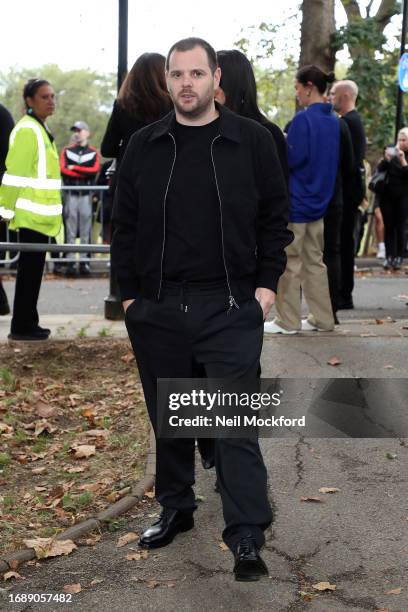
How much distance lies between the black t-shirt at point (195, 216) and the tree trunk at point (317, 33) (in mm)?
13372

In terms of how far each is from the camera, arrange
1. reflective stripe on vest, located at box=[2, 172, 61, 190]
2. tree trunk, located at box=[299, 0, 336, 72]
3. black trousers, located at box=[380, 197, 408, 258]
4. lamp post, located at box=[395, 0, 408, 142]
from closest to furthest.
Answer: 1. reflective stripe on vest, located at box=[2, 172, 61, 190]
2. black trousers, located at box=[380, 197, 408, 258]
3. tree trunk, located at box=[299, 0, 336, 72]
4. lamp post, located at box=[395, 0, 408, 142]

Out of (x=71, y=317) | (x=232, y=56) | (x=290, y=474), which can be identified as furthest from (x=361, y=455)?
(x=71, y=317)

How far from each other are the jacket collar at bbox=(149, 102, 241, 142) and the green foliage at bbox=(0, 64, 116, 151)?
207 feet

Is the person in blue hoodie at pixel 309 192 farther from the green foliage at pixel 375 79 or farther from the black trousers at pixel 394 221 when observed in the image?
the green foliage at pixel 375 79

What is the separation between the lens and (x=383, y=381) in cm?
758

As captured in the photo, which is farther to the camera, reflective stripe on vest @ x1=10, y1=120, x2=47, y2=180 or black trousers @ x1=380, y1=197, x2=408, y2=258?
black trousers @ x1=380, y1=197, x2=408, y2=258

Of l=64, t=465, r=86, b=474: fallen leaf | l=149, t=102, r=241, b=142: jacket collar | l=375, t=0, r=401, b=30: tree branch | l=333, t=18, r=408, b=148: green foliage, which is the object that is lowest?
l=64, t=465, r=86, b=474: fallen leaf

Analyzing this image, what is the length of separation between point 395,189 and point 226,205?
9961mm

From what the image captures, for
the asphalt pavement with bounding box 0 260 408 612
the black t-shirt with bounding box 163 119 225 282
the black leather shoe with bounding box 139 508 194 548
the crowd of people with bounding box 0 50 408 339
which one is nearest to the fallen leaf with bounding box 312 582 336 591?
the asphalt pavement with bounding box 0 260 408 612

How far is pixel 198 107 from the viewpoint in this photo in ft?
13.9

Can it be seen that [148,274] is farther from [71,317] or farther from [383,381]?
[71,317]

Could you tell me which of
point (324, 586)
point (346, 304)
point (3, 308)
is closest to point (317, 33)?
point (346, 304)

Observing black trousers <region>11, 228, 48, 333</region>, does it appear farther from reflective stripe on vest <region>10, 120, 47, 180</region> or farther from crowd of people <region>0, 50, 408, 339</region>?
reflective stripe on vest <region>10, 120, 47, 180</region>

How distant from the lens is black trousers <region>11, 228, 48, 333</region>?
8.96m
